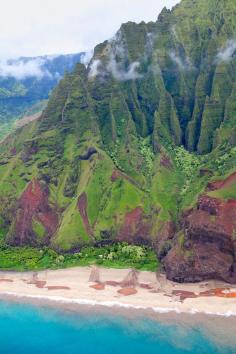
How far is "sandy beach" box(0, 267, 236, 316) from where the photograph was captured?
130 meters

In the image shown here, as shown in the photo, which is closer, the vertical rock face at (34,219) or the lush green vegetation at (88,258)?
the lush green vegetation at (88,258)

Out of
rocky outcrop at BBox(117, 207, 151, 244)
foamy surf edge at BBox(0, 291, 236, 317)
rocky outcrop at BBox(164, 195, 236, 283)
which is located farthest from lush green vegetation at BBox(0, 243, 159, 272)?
foamy surf edge at BBox(0, 291, 236, 317)

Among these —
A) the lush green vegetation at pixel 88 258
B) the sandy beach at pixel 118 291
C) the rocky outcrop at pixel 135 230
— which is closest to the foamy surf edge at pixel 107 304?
the sandy beach at pixel 118 291

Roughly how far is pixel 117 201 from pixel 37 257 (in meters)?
31.4

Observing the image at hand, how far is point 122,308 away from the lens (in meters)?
133

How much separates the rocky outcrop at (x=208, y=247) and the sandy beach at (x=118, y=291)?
2.91 metres

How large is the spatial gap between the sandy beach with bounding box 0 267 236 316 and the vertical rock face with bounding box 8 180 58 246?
64.8 ft

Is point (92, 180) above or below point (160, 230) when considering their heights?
above

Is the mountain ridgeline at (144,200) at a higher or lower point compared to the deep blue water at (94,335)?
higher

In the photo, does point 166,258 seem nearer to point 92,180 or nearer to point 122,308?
point 122,308

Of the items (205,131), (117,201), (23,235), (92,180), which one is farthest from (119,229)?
(205,131)

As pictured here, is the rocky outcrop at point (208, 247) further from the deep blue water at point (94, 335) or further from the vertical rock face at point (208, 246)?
the deep blue water at point (94, 335)

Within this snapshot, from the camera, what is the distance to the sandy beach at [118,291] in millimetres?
130500

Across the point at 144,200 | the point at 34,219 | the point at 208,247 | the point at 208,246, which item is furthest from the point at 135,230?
the point at 34,219
